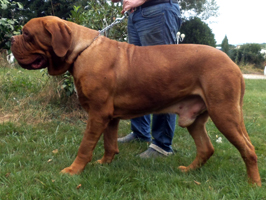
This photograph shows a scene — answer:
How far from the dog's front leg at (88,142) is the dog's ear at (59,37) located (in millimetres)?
702

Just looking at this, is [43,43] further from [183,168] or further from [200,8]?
[200,8]

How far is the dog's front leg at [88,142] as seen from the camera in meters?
2.67

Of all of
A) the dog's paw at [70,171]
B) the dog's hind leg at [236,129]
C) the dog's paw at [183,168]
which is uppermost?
the dog's hind leg at [236,129]

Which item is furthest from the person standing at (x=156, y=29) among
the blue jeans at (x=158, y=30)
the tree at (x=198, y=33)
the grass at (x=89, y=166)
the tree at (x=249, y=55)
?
the tree at (x=249, y=55)

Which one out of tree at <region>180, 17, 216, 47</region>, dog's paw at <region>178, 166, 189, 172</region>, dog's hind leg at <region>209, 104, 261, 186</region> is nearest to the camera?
dog's hind leg at <region>209, 104, 261, 186</region>

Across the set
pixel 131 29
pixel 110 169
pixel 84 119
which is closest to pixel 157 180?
pixel 110 169

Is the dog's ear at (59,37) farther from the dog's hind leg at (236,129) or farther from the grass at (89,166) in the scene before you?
the dog's hind leg at (236,129)

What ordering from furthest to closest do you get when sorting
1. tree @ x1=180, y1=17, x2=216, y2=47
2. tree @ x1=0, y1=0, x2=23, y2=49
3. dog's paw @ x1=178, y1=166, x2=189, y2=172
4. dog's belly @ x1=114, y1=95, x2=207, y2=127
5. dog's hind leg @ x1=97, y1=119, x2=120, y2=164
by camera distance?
tree @ x1=180, y1=17, x2=216, y2=47
tree @ x1=0, y1=0, x2=23, y2=49
dog's hind leg @ x1=97, y1=119, x2=120, y2=164
dog's paw @ x1=178, y1=166, x2=189, y2=172
dog's belly @ x1=114, y1=95, x2=207, y2=127

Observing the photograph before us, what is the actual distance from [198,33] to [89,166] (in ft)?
67.7

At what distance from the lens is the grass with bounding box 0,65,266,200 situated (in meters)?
2.37

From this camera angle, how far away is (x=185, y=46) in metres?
2.74

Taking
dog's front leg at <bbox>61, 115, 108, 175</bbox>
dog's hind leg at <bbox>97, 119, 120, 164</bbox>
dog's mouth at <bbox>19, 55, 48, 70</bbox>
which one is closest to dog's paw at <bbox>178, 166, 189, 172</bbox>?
dog's hind leg at <bbox>97, 119, 120, 164</bbox>

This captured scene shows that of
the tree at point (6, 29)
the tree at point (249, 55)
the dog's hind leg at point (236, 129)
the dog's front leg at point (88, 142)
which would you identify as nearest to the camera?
the dog's hind leg at point (236, 129)

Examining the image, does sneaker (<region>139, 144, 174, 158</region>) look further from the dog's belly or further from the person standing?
the dog's belly
